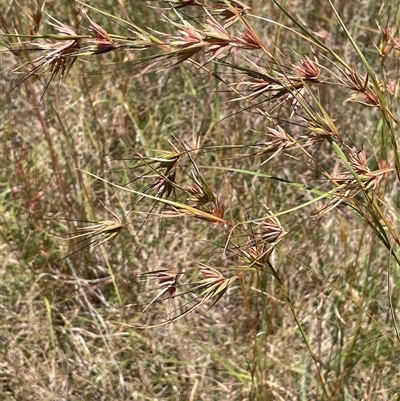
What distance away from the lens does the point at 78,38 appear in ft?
2.45

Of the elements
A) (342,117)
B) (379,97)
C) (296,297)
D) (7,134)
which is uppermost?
(379,97)

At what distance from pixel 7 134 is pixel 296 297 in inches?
37.4

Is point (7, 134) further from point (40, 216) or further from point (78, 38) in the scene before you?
point (78, 38)

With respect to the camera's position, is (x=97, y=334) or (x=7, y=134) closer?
(x=97, y=334)

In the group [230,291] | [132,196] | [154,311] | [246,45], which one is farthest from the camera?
[132,196]

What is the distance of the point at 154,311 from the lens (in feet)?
5.22

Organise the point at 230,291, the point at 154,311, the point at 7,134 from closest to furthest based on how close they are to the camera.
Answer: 1. the point at 154,311
2. the point at 230,291
3. the point at 7,134

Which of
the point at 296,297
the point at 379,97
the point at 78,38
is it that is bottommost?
the point at 296,297

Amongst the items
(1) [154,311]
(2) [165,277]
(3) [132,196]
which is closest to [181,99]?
(3) [132,196]

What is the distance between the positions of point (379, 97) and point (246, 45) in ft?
0.51

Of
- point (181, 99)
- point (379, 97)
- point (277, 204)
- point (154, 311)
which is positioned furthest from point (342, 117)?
point (379, 97)

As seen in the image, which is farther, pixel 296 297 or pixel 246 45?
pixel 296 297

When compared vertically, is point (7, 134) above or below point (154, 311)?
above

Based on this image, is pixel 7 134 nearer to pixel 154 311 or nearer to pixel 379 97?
pixel 154 311
